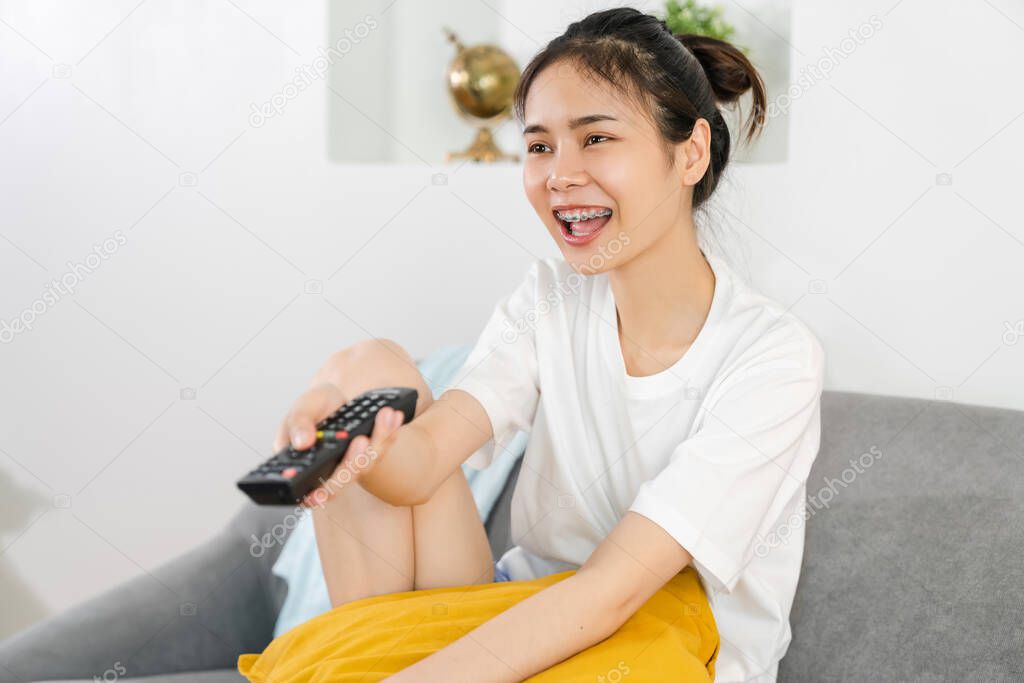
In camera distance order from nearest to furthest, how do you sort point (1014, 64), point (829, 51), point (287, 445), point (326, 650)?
1. point (287, 445)
2. point (326, 650)
3. point (1014, 64)
4. point (829, 51)

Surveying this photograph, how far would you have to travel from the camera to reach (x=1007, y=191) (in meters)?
1.19

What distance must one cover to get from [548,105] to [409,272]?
2.74 ft

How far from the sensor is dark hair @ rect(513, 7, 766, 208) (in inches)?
41.3

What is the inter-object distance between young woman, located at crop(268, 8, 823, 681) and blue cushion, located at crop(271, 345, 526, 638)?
0.61 ft

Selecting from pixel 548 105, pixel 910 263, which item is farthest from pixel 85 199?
pixel 910 263

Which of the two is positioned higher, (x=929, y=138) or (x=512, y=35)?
(x=512, y=35)

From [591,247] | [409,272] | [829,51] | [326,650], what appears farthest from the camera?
[409,272]

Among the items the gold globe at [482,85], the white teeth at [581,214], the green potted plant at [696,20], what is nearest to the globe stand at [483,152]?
the gold globe at [482,85]

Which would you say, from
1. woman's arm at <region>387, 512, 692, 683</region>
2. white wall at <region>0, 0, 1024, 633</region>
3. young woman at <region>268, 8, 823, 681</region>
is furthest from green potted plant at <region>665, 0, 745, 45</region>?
woman's arm at <region>387, 512, 692, 683</region>

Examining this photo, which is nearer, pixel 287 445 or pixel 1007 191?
pixel 287 445

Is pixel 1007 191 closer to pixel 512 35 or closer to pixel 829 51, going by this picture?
pixel 829 51

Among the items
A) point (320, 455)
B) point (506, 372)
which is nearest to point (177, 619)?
point (506, 372)

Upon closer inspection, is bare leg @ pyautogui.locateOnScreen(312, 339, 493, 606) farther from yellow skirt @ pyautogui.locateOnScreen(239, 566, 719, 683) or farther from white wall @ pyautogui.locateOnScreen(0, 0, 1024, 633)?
white wall @ pyautogui.locateOnScreen(0, 0, 1024, 633)

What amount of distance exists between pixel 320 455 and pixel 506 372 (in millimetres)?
414
